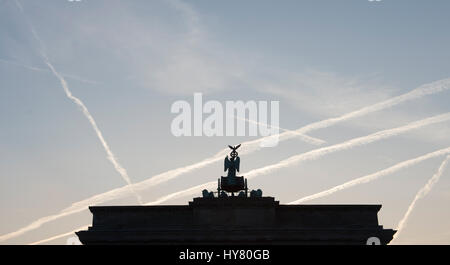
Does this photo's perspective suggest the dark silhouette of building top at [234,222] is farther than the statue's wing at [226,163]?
No

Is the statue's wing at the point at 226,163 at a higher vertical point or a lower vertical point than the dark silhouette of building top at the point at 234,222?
higher

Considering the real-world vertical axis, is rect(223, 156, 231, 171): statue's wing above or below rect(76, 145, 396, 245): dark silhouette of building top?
above

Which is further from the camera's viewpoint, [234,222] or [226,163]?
[226,163]

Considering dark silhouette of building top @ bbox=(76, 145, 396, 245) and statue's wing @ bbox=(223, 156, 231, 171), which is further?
statue's wing @ bbox=(223, 156, 231, 171)

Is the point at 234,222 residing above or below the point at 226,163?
below
